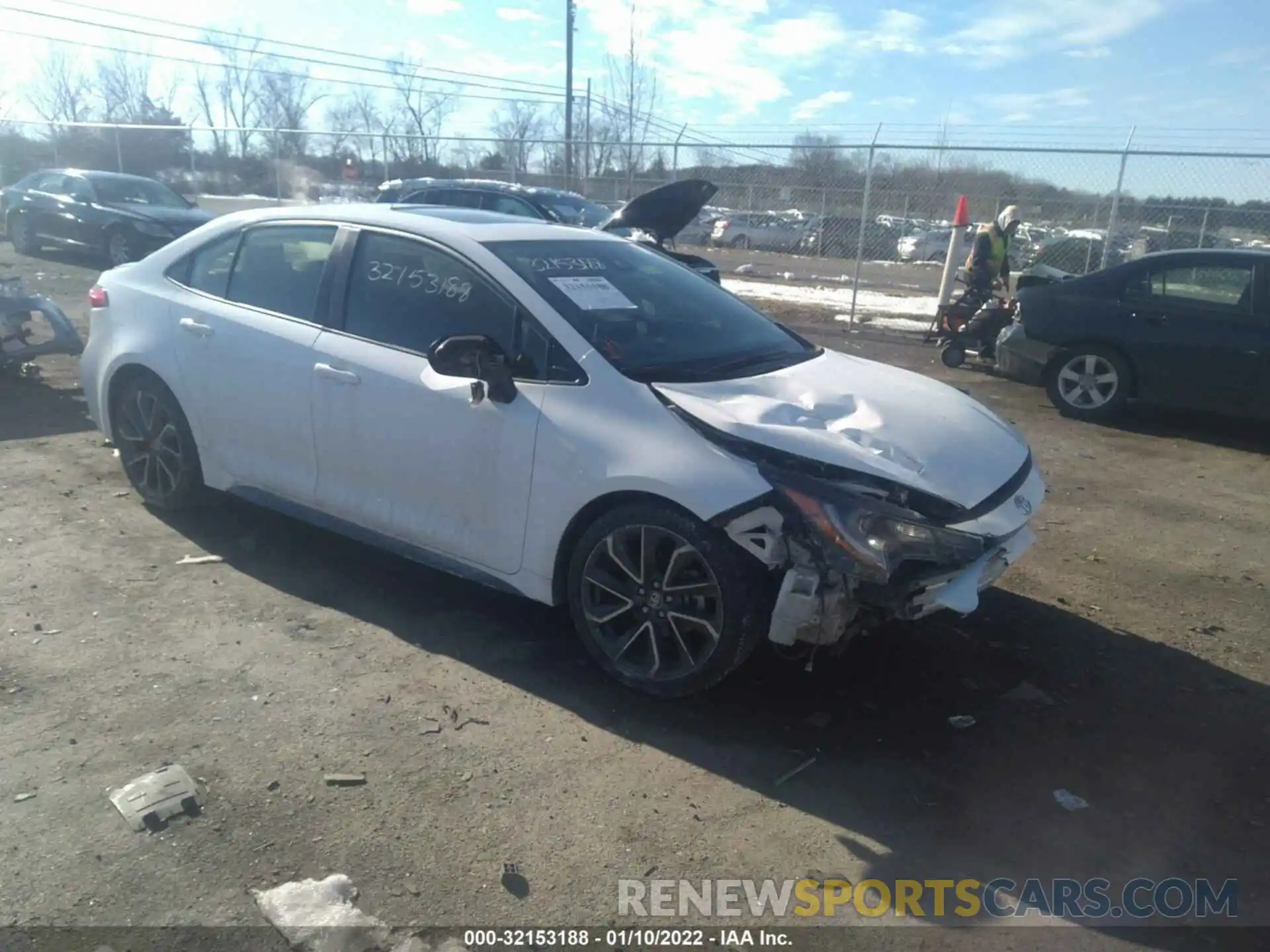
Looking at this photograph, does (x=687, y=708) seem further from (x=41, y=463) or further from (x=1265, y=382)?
(x=1265, y=382)

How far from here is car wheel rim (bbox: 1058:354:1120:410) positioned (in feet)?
28.5

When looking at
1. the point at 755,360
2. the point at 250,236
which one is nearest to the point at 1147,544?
the point at 755,360

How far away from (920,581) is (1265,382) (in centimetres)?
602

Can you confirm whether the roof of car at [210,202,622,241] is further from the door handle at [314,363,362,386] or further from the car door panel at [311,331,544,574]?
the door handle at [314,363,362,386]

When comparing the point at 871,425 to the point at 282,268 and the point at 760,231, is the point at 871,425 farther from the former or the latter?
the point at 760,231

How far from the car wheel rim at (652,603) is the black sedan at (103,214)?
13.9 metres

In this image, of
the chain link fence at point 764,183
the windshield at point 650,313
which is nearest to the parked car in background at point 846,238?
the chain link fence at point 764,183

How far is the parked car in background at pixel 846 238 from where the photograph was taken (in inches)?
632

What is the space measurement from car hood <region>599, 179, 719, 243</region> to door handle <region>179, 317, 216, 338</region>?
2823 mm

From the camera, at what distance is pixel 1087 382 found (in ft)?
28.9

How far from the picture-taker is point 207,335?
4.89 meters

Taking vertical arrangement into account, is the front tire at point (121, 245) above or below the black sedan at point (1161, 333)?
below

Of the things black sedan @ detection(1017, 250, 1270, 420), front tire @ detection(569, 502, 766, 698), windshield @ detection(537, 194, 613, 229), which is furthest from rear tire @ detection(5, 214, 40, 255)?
front tire @ detection(569, 502, 766, 698)

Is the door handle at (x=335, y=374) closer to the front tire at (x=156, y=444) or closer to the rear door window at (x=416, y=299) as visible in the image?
the rear door window at (x=416, y=299)
